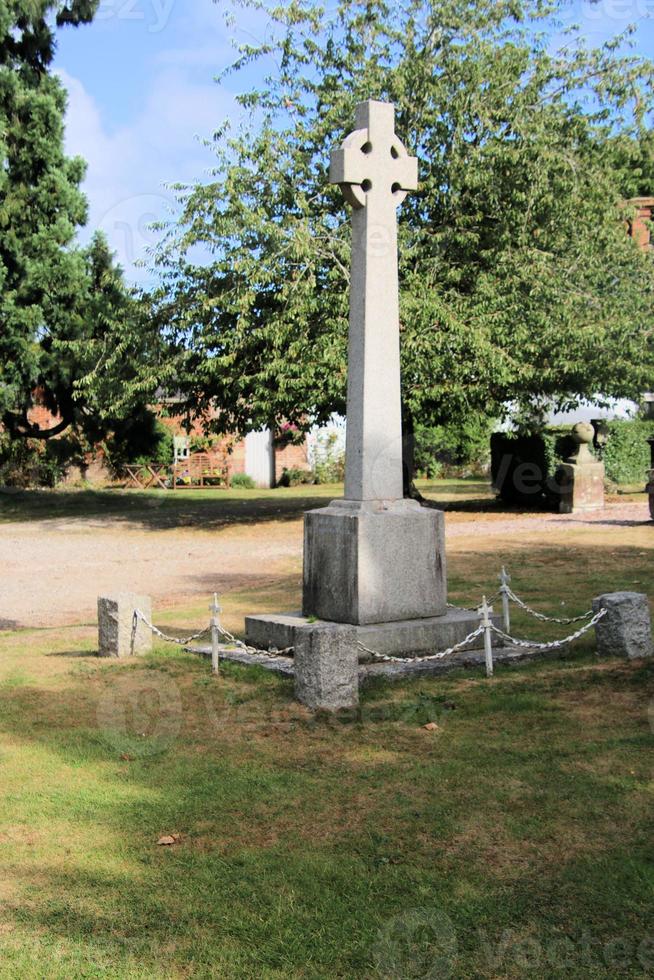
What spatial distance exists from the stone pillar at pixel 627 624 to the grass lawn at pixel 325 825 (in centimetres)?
35

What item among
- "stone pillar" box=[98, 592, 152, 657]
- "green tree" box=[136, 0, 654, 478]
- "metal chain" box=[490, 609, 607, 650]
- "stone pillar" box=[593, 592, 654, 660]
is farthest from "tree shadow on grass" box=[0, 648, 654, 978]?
"green tree" box=[136, 0, 654, 478]

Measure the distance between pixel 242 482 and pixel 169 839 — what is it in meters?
31.2

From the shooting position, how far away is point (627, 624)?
27.5 ft

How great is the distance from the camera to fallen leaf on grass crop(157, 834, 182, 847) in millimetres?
5020

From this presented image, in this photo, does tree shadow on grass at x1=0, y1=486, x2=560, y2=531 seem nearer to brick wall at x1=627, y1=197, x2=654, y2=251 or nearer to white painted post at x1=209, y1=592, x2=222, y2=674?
white painted post at x1=209, y1=592, x2=222, y2=674

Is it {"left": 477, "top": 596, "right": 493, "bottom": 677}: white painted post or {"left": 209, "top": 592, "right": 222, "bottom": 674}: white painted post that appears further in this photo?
{"left": 209, "top": 592, "right": 222, "bottom": 674}: white painted post

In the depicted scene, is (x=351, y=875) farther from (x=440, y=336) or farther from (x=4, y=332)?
(x=4, y=332)

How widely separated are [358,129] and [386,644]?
4.47 metres

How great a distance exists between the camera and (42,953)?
13.0ft

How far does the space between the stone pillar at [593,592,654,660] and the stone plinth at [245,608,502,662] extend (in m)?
1.04
